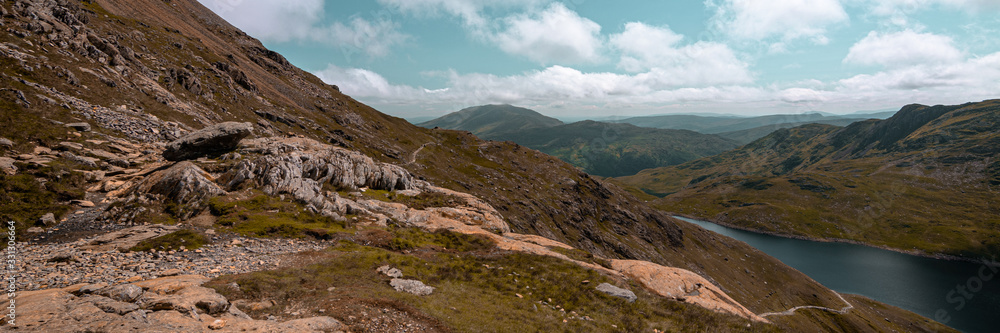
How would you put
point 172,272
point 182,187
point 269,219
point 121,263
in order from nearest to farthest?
1. point 121,263
2. point 172,272
3. point 182,187
4. point 269,219

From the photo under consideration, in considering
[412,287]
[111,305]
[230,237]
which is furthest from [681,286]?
[230,237]

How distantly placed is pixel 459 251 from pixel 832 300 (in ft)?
545

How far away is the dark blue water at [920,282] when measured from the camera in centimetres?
12534

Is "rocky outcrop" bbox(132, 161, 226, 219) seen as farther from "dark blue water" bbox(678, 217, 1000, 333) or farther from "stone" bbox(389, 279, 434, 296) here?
"dark blue water" bbox(678, 217, 1000, 333)

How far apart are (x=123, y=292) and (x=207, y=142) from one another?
31926 millimetres

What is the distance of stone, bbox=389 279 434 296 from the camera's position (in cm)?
2111

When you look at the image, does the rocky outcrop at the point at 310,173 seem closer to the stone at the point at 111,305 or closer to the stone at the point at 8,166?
the stone at the point at 8,166

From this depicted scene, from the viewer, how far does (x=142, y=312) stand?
40.0ft

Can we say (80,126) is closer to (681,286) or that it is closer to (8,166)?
(8,166)

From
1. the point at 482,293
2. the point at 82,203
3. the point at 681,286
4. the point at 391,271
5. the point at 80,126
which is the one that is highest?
the point at 80,126

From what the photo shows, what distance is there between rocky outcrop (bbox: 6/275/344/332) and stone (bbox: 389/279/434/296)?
6.31m

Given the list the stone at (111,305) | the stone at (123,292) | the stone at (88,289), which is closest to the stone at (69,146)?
the stone at (88,289)

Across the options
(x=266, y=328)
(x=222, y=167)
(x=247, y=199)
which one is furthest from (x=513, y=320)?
(x=222, y=167)

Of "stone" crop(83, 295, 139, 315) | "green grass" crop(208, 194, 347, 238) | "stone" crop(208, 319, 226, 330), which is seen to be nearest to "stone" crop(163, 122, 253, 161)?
"green grass" crop(208, 194, 347, 238)
